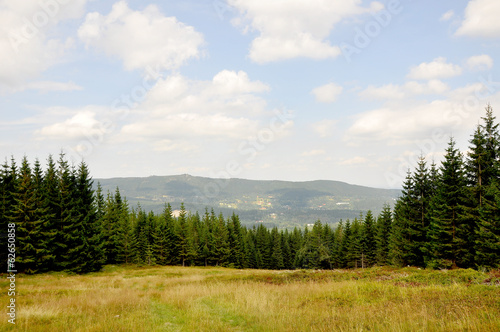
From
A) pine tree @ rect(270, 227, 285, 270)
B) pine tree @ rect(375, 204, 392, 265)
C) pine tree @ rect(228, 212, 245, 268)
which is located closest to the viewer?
pine tree @ rect(375, 204, 392, 265)

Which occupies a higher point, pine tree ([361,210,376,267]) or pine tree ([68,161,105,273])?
pine tree ([68,161,105,273])

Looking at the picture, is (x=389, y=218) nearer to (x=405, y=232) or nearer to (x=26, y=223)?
(x=405, y=232)

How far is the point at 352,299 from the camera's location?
35.8ft

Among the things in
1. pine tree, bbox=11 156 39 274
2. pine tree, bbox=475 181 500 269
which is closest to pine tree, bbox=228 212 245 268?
pine tree, bbox=11 156 39 274

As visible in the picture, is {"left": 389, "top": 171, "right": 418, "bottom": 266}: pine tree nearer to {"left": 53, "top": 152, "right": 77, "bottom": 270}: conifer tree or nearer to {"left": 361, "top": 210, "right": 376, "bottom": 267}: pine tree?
{"left": 361, "top": 210, "right": 376, "bottom": 267}: pine tree

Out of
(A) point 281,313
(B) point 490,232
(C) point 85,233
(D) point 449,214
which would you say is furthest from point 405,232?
(C) point 85,233

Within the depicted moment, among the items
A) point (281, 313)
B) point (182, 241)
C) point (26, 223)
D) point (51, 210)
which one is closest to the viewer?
point (281, 313)

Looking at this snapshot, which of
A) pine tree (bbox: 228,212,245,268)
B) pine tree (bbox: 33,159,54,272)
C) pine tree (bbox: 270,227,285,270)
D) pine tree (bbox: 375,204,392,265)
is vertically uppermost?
pine tree (bbox: 33,159,54,272)

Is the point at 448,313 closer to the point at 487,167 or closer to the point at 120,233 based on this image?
the point at 487,167

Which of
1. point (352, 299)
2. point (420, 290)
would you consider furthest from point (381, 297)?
point (420, 290)

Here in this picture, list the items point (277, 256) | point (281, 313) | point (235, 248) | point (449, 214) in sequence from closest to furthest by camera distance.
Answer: point (281, 313) < point (449, 214) < point (235, 248) < point (277, 256)

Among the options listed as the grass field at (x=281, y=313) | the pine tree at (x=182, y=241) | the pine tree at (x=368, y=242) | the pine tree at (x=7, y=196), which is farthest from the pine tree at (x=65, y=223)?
the pine tree at (x=368, y=242)

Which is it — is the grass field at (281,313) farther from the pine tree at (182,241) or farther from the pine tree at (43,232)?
the pine tree at (182,241)

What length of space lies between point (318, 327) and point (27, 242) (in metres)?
37.9
